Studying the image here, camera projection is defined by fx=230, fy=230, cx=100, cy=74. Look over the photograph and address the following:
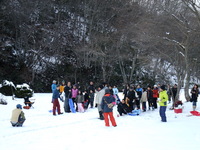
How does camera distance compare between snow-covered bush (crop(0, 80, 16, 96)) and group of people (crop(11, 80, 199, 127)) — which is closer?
group of people (crop(11, 80, 199, 127))

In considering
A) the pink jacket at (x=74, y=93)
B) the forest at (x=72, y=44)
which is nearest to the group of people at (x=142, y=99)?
the pink jacket at (x=74, y=93)

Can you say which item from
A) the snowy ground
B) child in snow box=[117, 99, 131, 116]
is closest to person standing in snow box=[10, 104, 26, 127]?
the snowy ground

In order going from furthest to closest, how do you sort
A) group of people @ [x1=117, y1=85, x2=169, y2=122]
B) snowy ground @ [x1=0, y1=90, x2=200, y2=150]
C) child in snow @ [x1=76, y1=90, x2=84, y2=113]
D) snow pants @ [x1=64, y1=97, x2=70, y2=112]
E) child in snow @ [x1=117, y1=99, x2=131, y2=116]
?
child in snow @ [x1=76, y1=90, x2=84, y2=113] → snow pants @ [x1=64, y1=97, x2=70, y2=112] → child in snow @ [x1=117, y1=99, x2=131, y2=116] → group of people @ [x1=117, y1=85, x2=169, y2=122] → snowy ground @ [x1=0, y1=90, x2=200, y2=150]

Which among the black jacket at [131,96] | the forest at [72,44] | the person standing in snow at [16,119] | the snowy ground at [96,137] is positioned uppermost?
the forest at [72,44]

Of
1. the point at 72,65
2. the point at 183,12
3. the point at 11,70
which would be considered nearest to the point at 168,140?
the point at 183,12

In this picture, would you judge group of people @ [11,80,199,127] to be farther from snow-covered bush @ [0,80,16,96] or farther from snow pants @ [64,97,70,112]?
snow-covered bush @ [0,80,16,96]

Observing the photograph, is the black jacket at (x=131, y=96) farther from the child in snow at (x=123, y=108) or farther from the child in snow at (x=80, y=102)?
the child in snow at (x=80, y=102)

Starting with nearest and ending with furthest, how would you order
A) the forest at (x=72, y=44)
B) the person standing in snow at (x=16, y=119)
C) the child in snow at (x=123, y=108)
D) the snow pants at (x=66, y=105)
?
1. the person standing in snow at (x=16, y=119)
2. the child in snow at (x=123, y=108)
3. the snow pants at (x=66, y=105)
4. the forest at (x=72, y=44)

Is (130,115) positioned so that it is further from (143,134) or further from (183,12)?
(183,12)

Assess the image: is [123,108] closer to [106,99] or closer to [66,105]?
[66,105]

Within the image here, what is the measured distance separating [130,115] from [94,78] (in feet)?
68.9

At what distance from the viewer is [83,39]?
118 ft

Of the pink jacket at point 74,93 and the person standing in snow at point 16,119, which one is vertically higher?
the pink jacket at point 74,93

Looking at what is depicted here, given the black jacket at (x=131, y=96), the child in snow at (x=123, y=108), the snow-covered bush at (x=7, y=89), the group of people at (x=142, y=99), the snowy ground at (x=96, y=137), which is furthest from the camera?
the snow-covered bush at (x=7, y=89)
